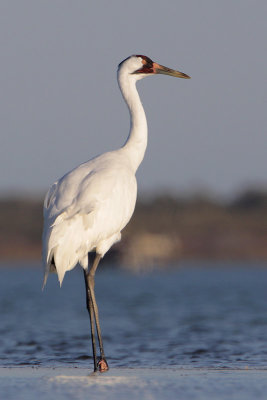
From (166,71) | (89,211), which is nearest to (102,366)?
(89,211)

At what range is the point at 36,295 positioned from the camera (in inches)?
1195

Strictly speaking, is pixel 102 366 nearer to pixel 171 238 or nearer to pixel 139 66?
pixel 139 66

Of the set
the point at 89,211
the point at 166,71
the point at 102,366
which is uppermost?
the point at 166,71

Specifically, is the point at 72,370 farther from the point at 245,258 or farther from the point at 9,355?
the point at 245,258

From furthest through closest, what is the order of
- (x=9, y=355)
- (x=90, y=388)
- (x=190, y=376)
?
1. (x=9, y=355)
2. (x=190, y=376)
3. (x=90, y=388)

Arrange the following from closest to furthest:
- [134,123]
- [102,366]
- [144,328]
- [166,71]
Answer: [102,366], [134,123], [166,71], [144,328]

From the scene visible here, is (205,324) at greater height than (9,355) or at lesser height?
greater

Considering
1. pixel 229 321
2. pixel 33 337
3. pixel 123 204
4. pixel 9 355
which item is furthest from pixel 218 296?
pixel 123 204

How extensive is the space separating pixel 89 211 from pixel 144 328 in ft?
25.3

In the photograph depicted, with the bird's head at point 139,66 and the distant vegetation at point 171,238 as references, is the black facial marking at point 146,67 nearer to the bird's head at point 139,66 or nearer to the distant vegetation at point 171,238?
the bird's head at point 139,66

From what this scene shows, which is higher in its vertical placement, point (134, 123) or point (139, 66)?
point (139, 66)

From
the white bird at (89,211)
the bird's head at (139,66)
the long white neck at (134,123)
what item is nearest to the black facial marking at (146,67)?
the bird's head at (139,66)

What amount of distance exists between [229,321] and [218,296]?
9856mm

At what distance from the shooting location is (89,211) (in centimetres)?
1079
